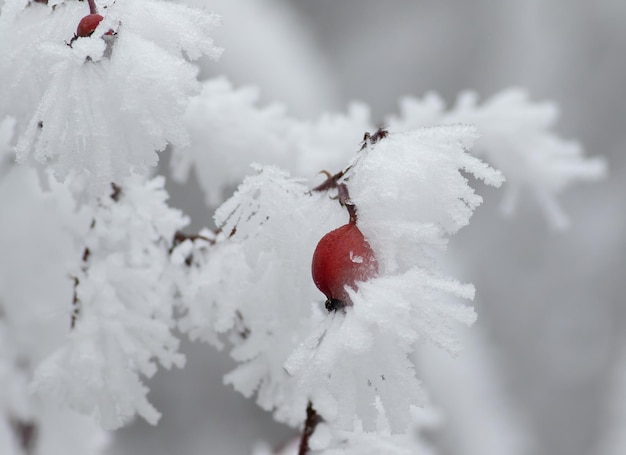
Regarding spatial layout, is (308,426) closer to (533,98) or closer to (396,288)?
(396,288)

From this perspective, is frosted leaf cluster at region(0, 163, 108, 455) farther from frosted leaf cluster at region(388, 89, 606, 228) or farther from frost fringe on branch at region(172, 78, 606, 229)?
frosted leaf cluster at region(388, 89, 606, 228)

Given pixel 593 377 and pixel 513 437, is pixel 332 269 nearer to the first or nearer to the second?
pixel 513 437

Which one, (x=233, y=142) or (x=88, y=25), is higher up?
(x=233, y=142)

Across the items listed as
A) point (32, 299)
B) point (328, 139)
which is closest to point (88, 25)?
point (32, 299)

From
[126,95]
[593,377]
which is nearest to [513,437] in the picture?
[593,377]

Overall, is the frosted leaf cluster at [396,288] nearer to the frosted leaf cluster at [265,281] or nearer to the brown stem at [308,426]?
the frosted leaf cluster at [265,281]
